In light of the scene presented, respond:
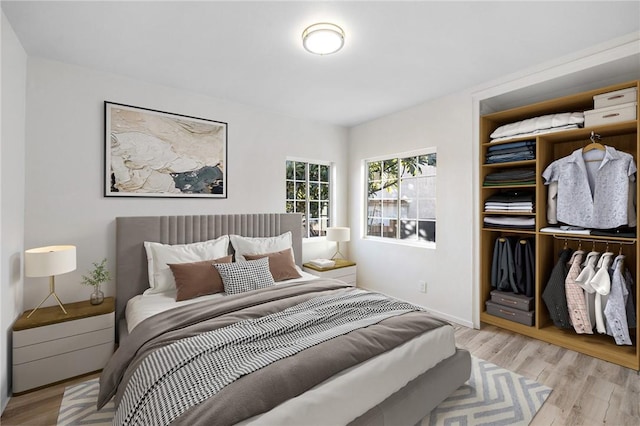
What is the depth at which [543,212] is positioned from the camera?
2885 mm

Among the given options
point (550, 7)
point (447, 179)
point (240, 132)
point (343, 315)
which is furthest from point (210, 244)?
point (550, 7)

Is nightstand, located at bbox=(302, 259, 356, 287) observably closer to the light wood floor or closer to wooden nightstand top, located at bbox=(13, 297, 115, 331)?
the light wood floor

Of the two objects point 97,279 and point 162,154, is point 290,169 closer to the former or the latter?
point 162,154

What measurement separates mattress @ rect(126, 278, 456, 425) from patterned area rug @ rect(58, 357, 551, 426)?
307mm

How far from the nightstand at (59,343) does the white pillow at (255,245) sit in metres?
1.18

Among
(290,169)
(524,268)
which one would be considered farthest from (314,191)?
(524,268)

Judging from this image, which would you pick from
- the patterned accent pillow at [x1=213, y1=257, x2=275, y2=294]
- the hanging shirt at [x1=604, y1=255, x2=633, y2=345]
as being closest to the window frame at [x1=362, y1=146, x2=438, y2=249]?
the hanging shirt at [x1=604, y1=255, x2=633, y2=345]

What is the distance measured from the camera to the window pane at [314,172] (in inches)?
172

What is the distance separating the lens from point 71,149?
258 centimetres

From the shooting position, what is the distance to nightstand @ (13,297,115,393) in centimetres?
206

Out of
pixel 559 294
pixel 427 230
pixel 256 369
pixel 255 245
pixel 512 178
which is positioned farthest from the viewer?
pixel 427 230

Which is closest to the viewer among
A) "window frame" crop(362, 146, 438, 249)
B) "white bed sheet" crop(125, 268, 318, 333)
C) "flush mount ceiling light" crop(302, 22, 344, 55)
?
"flush mount ceiling light" crop(302, 22, 344, 55)

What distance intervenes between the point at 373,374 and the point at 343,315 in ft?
1.74

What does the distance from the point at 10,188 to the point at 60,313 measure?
0.97 m
